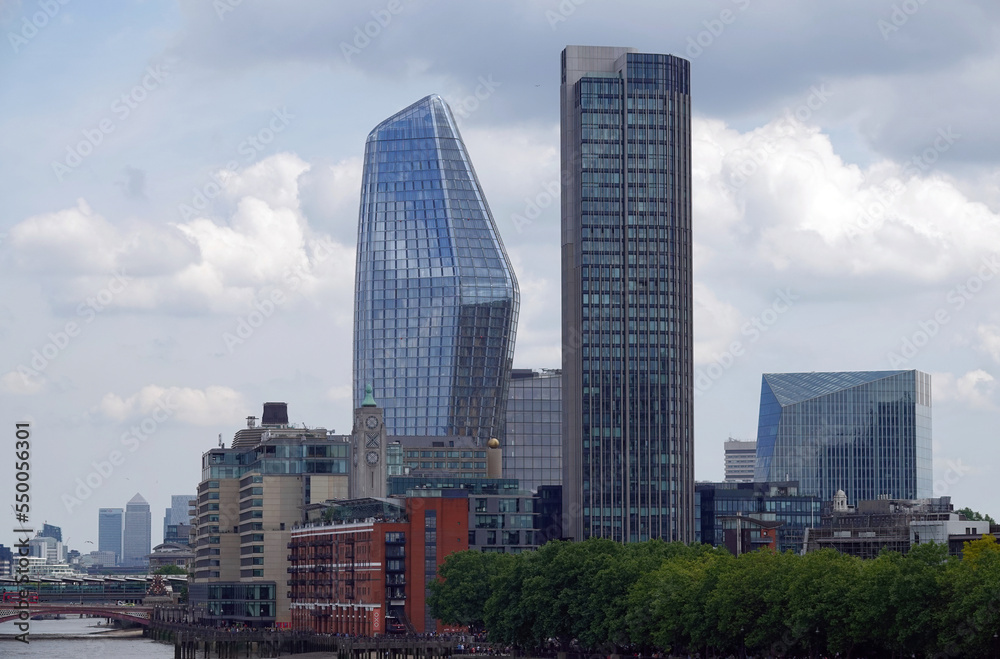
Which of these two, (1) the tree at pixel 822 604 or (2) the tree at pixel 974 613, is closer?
(2) the tree at pixel 974 613

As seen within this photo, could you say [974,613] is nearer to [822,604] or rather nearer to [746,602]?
[822,604]

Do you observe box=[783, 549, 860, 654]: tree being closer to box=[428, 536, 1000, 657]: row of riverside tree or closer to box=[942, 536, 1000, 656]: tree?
box=[428, 536, 1000, 657]: row of riverside tree

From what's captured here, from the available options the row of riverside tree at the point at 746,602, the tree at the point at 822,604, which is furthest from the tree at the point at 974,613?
the tree at the point at 822,604

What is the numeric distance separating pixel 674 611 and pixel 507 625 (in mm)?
33981

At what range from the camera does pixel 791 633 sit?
138375 mm

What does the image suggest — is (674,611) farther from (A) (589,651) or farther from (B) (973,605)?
(B) (973,605)

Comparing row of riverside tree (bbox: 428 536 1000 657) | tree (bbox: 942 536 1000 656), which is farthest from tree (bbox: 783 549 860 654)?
tree (bbox: 942 536 1000 656)

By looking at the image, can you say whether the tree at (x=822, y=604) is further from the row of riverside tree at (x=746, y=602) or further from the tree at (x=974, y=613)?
the tree at (x=974, y=613)

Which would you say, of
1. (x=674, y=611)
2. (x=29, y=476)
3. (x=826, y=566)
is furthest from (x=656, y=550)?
(x=29, y=476)

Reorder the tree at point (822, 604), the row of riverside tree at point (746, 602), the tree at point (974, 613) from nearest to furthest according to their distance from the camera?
the tree at point (974, 613) → the row of riverside tree at point (746, 602) → the tree at point (822, 604)

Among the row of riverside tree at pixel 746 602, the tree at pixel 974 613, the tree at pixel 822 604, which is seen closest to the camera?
the tree at pixel 974 613

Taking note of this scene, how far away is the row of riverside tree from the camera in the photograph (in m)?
123

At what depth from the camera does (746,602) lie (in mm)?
144125

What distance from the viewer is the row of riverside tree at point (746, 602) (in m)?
123
